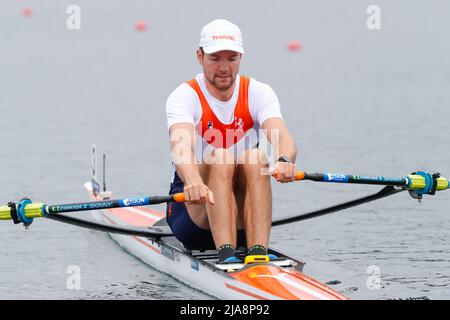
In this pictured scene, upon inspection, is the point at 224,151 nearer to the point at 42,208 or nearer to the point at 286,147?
the point at 286,147

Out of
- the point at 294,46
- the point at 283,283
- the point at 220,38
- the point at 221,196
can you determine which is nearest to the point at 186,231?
the point at 221,196

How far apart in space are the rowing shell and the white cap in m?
2.11

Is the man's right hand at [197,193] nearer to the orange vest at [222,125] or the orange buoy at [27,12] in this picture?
the orange vest at [222,125]

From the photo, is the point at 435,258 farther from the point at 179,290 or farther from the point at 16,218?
the point at 16,218

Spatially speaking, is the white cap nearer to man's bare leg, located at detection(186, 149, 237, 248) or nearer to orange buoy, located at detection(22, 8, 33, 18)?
man's bare leg, located at detection(186, 149, 237, 248)

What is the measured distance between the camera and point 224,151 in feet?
34.2

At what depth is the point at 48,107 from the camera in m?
31.7

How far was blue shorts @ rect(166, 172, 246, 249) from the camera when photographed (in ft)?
36.2

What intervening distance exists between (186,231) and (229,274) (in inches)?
41.6

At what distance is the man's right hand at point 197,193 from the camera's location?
32.6ft

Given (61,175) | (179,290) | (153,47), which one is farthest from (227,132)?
(153,47)

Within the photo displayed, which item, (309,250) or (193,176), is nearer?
(193,176)

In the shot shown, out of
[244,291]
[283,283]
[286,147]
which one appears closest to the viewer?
[283,283]
